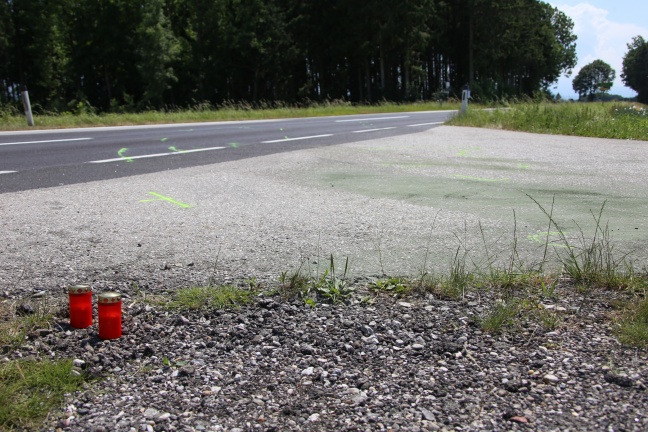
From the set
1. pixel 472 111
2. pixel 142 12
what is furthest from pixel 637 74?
pixel 472 111

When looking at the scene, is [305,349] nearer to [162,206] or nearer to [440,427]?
[440,427]

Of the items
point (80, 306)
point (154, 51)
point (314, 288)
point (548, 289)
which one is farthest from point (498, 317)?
point (154, 51)

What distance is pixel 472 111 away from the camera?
17.5 metres

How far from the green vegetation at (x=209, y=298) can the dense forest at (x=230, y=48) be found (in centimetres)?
4344

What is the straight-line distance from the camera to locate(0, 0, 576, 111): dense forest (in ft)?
151

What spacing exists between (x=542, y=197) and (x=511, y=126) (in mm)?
9950

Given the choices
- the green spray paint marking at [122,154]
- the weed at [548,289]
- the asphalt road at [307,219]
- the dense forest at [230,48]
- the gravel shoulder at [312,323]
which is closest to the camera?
the gravel shoulder at [312,323]

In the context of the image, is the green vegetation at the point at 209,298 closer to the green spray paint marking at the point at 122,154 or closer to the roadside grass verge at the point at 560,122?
the green spray paint marking at the point at 122,154

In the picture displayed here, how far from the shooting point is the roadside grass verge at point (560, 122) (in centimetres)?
1280

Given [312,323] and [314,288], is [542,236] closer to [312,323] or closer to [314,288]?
[314,288]

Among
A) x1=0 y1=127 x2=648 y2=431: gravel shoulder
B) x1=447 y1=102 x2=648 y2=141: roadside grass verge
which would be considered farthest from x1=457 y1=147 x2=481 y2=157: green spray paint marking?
x1=447 y1=102 x2=648 y2=141: roadside grass verge

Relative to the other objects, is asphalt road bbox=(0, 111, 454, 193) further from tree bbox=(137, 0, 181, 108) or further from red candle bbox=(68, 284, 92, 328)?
tree bbox=(137, 0, 181, 108)

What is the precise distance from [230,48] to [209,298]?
50.3 meters

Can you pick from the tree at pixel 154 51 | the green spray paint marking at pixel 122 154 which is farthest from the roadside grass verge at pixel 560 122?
the tree at pixel 154 51
